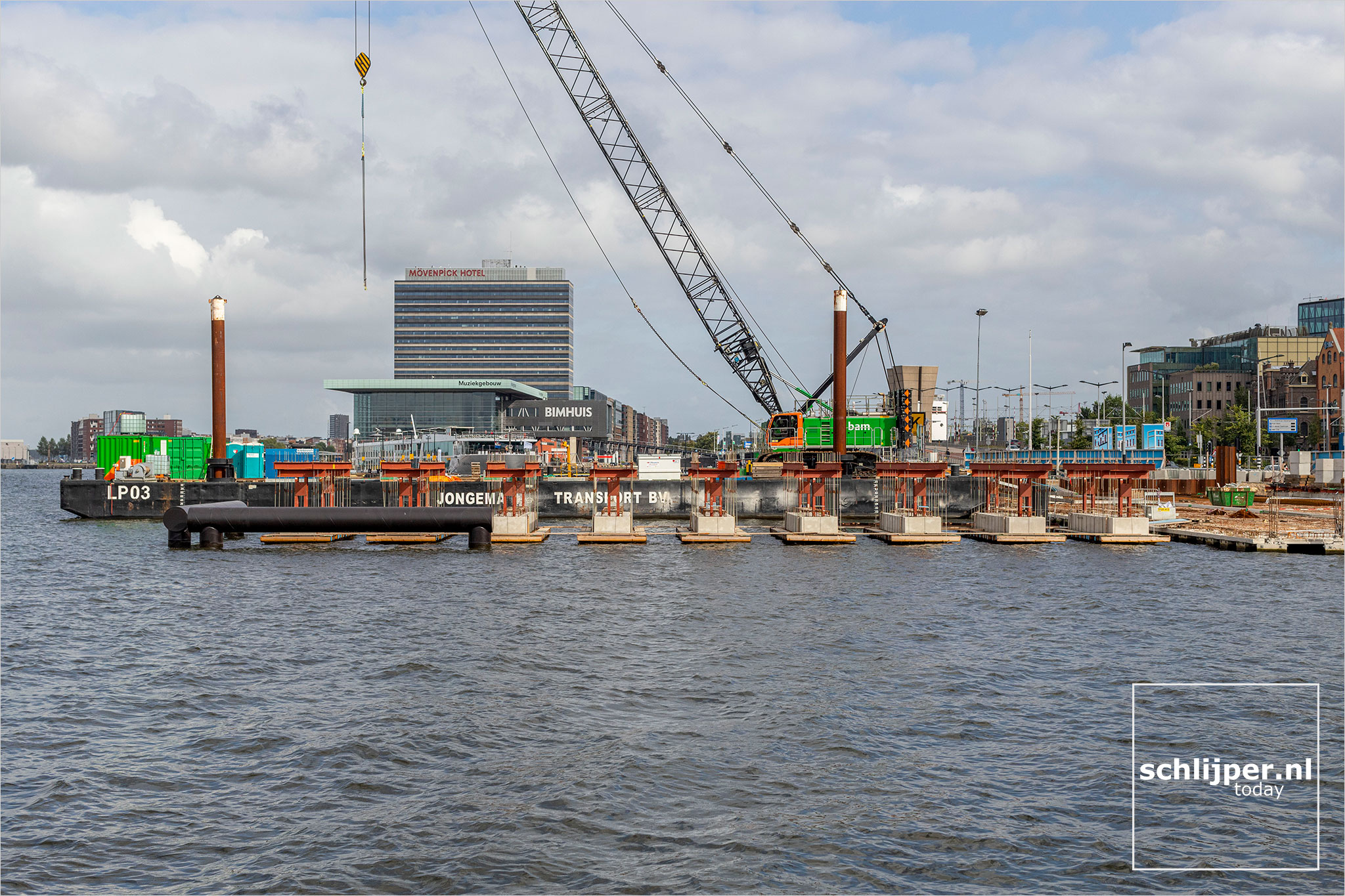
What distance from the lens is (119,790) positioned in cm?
1725

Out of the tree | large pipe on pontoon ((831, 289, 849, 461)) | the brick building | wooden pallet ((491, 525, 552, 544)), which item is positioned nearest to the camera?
wooden pallet ((491, 525, 552, 544))

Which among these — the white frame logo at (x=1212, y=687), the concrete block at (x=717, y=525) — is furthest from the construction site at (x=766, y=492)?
the white frame logo at (x=1212, y=687)

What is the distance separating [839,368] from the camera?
74000mm

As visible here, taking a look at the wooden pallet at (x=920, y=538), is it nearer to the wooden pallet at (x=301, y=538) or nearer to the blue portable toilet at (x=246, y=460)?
the wooden pallet at (x=301, y=538)

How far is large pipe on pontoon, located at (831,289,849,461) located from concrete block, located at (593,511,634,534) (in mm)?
21927

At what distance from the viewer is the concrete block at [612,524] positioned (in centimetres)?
5981

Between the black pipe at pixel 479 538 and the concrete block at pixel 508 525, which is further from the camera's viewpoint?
the concrete block at pixel 508 525

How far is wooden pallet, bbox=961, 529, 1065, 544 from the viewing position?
198ft

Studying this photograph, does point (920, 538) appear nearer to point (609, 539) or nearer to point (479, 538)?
point (609, 539)

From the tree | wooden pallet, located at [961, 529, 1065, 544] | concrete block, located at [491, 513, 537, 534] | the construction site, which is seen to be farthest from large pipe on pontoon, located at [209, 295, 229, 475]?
the tree

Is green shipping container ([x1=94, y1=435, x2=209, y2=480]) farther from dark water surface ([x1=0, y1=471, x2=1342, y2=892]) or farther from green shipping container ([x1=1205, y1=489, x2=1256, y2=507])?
green shipping container ([x1=1205, y1=489, x2=1256, y2=507])

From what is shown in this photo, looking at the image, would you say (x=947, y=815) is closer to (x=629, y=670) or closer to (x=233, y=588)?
(x=629, y=670)

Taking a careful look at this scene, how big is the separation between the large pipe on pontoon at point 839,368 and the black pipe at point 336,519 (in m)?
30.6

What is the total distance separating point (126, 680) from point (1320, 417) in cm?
19615
